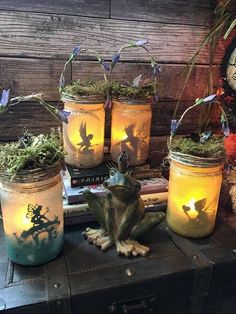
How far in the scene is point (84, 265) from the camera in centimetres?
64

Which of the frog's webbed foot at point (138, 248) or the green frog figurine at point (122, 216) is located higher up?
the green frog figurine at point (122, 216)

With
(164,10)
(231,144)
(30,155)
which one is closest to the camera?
(30,155)

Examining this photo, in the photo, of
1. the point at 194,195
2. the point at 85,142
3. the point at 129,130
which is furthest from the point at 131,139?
the point at 194,195

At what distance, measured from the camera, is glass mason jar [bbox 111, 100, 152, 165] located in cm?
81

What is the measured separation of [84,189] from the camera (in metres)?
0.78

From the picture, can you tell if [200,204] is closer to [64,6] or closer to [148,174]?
[148,174]

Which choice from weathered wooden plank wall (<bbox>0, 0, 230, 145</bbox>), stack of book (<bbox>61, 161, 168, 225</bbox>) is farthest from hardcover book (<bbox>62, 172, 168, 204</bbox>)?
weathered wooden plank wall (<bbox>0, 0, 230, 145</bbox>)

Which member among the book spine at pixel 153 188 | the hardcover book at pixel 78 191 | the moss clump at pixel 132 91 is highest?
the moss clump at pixel 132 91

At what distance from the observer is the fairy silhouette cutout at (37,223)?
2.00ft

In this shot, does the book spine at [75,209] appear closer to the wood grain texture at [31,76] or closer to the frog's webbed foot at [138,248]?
the frog's webbed foot at [138,248]

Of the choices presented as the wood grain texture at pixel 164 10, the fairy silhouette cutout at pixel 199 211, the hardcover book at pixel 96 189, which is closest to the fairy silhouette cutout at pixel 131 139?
the hardcover book at pixel 96 189

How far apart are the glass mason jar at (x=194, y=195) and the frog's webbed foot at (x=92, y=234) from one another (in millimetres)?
195

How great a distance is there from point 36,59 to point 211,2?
579 mm

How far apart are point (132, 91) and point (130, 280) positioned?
18.4 inches
